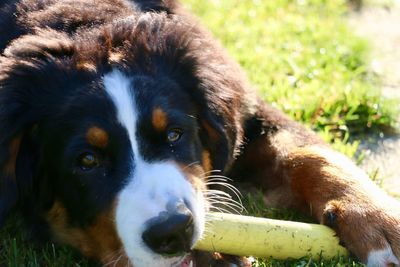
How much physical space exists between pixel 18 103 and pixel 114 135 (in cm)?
47

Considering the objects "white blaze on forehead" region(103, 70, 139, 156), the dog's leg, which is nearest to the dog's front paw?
the dog's leg

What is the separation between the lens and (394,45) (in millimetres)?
6262

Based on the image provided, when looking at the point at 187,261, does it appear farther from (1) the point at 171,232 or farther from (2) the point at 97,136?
(2) the point at 97,136

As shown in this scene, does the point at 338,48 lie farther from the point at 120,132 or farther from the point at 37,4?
the point at 120,132

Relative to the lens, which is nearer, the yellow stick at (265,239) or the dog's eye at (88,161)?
the dog's eye at (88,161)

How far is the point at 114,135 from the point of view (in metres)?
3.20

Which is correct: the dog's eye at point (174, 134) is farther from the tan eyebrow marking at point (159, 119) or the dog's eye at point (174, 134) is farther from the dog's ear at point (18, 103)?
the dog's ear at point (18, 103)

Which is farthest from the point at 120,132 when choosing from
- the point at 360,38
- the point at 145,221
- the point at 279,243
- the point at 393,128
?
the point at 360,38

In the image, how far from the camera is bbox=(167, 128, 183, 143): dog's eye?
3.37 meters

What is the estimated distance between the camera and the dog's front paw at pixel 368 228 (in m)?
3.44

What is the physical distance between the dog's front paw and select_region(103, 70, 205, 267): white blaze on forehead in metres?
0.69

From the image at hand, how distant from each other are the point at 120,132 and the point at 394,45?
367cm

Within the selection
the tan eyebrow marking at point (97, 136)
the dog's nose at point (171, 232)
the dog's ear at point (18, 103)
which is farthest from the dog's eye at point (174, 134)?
the dog's ear at point (18, 103)

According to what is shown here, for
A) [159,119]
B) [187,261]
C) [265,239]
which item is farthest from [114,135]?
[265,239]
